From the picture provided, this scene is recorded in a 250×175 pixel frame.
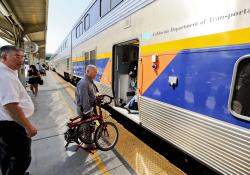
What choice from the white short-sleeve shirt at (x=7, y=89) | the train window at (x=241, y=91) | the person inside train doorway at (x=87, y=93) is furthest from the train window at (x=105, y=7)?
the train window at (x=241, y=91)

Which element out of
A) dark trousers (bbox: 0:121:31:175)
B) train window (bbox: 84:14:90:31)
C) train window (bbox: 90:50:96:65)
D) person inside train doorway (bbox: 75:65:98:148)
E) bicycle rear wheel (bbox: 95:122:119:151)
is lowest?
bicycle rear wheel (bbox: 95:122:119:151)

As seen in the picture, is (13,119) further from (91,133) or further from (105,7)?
(105,7)

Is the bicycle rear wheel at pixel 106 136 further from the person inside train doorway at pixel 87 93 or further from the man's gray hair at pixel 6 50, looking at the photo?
the man's gray hair at pixel 6 50

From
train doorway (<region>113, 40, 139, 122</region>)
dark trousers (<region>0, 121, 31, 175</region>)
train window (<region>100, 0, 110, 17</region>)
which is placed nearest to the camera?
dark trousers (<region>0, 121, 31, 175</region>)

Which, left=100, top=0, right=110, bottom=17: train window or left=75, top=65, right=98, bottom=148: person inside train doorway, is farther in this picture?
left=100, top=0, right=110, bottom=17: train window

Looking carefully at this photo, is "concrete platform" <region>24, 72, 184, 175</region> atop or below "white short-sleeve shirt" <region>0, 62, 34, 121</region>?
below

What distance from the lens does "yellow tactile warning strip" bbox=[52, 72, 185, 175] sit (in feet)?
10.5

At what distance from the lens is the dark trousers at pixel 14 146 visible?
7.69 feet

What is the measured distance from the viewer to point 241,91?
208 centimetres

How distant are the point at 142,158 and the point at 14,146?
2.13m

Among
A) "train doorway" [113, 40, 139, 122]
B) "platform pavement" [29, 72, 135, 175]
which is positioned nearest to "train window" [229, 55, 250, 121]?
"platform pavement" [29, 72, 135, 175]

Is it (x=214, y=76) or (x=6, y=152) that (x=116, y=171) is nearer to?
(x=6, y=152)

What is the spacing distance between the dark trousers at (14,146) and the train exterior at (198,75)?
202cm

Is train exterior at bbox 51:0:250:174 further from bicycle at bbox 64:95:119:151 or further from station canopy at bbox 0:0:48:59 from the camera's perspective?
station canopy at bbox 0:0:48:59
